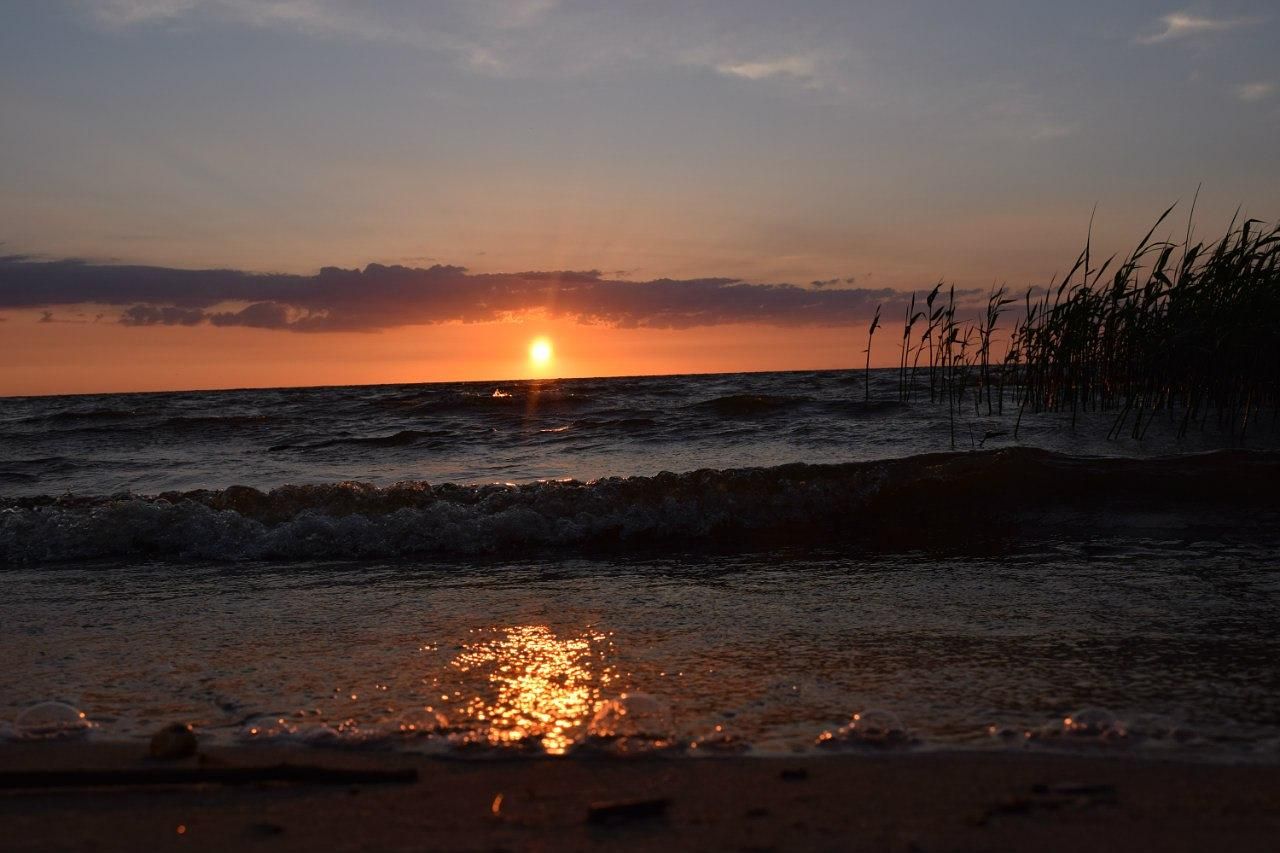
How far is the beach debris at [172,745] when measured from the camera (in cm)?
227

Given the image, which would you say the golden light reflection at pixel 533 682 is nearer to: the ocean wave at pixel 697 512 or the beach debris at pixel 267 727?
the beach debris at pixel 267 727

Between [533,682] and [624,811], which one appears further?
[533,682]

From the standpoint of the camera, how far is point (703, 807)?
76.9 inches

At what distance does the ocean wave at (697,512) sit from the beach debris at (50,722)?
320 centimetres

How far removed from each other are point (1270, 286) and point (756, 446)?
572 cm

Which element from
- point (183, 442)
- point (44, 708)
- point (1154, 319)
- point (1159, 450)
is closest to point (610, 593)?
point (44, 708)

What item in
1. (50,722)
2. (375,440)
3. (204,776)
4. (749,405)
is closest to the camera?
(204,776)

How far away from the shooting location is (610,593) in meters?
4.41

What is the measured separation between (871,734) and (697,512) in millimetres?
4217

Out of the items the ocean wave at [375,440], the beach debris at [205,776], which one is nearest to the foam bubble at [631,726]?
the beach debris at [205,776]

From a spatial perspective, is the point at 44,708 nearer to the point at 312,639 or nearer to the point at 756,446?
the point at 312,639

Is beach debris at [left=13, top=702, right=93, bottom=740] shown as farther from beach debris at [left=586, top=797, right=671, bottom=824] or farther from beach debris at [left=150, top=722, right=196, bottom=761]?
beach debris at [left=586, top=797, right=671, bottom=824]

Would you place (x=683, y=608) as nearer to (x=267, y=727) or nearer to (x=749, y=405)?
(x=267, y=727)

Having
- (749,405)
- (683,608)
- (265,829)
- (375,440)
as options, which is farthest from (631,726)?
(749,405)
